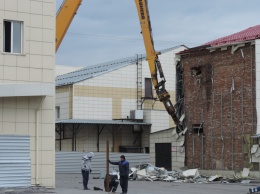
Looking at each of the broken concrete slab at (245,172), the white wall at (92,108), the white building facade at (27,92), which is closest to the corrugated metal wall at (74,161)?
the white wall at (92,108)

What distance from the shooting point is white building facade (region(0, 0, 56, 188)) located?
23766mm

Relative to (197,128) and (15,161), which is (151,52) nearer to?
(197,128)

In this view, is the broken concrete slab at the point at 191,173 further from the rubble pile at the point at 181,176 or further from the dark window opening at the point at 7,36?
the dark window opening at the point at 7,36

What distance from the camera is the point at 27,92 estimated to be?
23.7 m

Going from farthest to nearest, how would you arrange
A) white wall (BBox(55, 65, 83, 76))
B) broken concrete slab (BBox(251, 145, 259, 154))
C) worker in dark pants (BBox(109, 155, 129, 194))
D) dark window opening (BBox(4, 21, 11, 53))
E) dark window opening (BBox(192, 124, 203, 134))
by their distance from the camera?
white wall (BBox(55, 65, 83, 76)) < dark window opening (BBox(192, 124, 203, 134)) < broken concrete slab (BBox(251, 145, 259, 154)) < worker in dark pants (BBox(109, 155, 129, 194)) < dark window opening (BBox(4, 21, 11, 53))

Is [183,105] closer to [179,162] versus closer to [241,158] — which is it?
[179,162]

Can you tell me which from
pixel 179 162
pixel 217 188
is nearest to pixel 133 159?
pixel 179 162

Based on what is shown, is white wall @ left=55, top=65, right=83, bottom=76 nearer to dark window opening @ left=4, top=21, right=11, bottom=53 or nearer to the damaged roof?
the damaged roof

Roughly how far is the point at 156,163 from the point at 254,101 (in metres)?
10.1

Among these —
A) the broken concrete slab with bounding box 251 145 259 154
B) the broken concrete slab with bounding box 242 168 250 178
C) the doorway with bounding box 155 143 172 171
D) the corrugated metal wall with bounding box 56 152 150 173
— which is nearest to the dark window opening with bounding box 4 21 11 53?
the broken concrete slab with bounding box 251 145 259 154

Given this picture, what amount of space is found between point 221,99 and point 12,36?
1623 cm

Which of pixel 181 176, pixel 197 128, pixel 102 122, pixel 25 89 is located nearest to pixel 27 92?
pixel 25 89

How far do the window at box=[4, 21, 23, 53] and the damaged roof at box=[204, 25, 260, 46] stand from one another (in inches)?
589

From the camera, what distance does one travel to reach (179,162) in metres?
39.9
